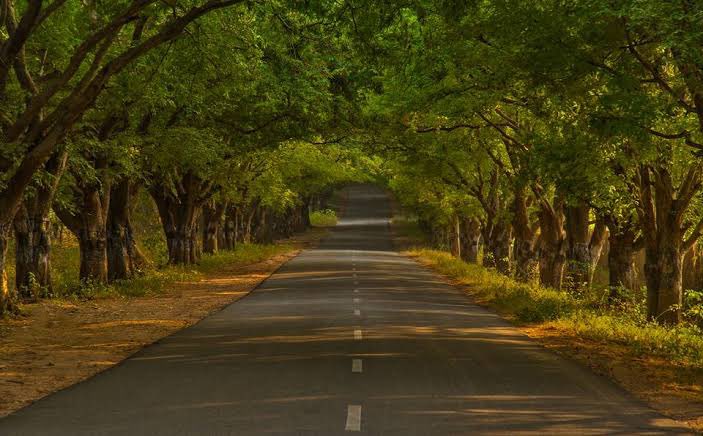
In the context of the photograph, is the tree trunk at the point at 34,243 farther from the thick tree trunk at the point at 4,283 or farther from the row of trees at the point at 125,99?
the thick tree trunk at the point at 4,283

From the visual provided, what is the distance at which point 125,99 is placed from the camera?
67.3ft

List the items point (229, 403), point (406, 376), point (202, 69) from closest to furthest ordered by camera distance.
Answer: point (229, 403), point (406, 376), point (202, 69)

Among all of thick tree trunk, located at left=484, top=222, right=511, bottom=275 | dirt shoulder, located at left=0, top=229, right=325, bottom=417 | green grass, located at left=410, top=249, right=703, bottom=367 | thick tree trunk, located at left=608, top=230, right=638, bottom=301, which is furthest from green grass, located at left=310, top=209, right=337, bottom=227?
thick tree trunk, located at left=608, top=230, right=638, bottom=301

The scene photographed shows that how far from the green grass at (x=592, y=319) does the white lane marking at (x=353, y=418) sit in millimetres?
6816

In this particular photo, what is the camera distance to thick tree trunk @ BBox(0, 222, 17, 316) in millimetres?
19328

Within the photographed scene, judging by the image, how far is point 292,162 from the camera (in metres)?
48.7

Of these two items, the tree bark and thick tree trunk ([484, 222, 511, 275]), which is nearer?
the tree bark

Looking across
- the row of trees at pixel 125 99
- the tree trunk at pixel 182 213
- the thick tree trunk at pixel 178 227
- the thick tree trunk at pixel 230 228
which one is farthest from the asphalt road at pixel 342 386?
the thick tree trunk at pixel 230 228

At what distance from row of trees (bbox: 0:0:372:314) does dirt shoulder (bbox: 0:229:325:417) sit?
1.49 metres

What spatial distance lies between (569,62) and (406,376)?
5.45 m

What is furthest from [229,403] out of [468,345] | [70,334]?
[70,334]

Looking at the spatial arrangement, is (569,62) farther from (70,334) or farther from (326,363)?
(70,334)

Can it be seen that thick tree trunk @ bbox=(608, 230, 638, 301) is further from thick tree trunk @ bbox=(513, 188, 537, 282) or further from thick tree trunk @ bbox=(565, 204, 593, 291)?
thick tree trunk @ bbox=(513, 188, 537, 282)

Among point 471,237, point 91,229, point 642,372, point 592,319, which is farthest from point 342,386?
point 471,237
